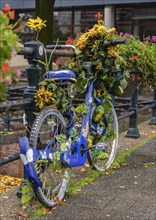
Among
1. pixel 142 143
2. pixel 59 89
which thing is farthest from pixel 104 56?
pixel 142 143

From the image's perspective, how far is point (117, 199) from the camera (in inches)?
143

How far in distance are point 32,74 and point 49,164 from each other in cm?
72

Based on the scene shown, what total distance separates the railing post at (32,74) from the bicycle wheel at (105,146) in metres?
0.77

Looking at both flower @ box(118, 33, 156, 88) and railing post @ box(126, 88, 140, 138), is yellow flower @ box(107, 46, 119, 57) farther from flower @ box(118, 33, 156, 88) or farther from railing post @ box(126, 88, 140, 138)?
railing post @ box(126, 88, 140, 138)

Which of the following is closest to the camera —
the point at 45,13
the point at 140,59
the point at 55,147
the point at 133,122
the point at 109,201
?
the point at 55,147

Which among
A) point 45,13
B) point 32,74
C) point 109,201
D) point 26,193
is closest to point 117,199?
point 109,201

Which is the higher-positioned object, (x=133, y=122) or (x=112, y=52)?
(x=112, y=52)

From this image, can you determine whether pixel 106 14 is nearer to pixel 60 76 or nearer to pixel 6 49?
pixel 60 76

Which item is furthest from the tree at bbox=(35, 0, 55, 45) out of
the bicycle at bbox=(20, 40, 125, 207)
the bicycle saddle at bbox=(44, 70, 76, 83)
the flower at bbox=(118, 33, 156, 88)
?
the bicycle saddle at bbox=(44, 70, 76, 83)

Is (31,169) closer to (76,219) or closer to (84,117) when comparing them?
(76,219)

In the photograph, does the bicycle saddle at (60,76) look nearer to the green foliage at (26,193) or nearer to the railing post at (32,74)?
Answer: the railing post at (32,74)

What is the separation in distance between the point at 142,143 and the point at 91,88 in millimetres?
2011

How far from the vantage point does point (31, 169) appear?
2.99 metres

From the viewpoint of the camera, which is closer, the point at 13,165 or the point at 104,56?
the point at 104,56
